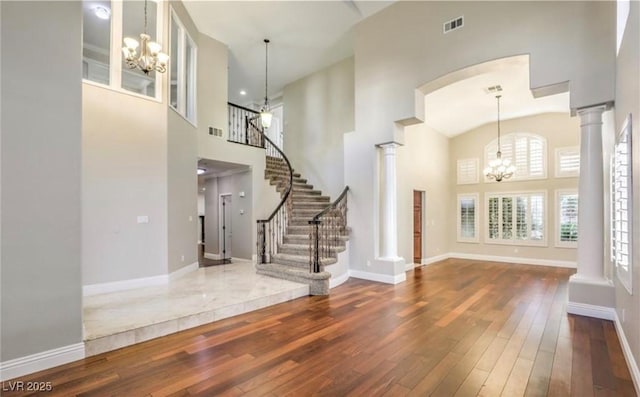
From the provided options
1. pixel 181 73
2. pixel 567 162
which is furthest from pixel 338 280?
pixel 567 162

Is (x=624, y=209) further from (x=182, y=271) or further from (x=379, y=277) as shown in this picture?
(x=182, y=271)

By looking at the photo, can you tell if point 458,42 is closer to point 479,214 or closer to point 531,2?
point 531,2

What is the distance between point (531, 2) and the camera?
15.1 ft

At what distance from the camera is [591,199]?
4.22 metres

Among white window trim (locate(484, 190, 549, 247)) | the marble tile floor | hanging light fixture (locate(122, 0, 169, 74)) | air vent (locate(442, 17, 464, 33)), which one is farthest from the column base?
hanging light fixture (locate(122, 0, 169, 74))

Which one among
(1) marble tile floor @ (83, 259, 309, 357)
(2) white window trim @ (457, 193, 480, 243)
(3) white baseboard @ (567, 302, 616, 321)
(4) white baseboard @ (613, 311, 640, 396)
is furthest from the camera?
(2) white window trim @ (457, 193, 480, 243)

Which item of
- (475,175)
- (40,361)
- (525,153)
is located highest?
(525,153)

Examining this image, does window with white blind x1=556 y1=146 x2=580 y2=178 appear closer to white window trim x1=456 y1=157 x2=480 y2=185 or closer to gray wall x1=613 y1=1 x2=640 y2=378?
white window trim x1=456 y1=157 x2=480 y2=185

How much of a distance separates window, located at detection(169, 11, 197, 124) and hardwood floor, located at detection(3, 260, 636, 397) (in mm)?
4620

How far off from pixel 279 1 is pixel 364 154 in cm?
356

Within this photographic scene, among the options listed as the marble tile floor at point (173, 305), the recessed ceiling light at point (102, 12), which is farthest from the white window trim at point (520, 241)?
the recessed ceiling light at point (102, 12)

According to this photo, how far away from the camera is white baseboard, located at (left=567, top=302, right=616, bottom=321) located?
4031mm

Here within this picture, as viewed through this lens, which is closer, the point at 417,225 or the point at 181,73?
the point at 181,73

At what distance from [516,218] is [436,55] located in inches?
239
